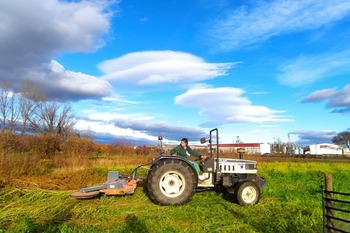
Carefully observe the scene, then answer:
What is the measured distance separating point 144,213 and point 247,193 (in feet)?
9.26

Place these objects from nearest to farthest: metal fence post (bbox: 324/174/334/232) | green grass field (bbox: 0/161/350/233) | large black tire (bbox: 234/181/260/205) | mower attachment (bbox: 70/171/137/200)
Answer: metal fence post (bbox: 324/174/334/232) → green grass field (bbox: 0/161/350/233) → mower attachment (bbox: 70/171/137/200) → large black tire (bbox: 234/181/260/205)

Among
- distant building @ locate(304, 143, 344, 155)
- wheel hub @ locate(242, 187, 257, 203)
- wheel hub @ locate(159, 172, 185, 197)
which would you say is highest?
distant building @ locate(304, 143, 344, 155)

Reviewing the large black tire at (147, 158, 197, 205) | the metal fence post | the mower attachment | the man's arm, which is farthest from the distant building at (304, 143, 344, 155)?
the metal fence post

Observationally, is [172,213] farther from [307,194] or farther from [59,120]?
[59,120]

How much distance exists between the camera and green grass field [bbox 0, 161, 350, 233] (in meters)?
6.66

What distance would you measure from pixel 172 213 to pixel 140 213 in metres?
0.71

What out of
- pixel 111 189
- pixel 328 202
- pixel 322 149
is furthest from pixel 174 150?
pixel 322 149

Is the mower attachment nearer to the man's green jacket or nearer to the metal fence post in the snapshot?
the man's green jacket

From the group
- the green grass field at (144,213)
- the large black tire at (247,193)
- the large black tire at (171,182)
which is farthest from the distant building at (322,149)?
the large black tire at (171,182)

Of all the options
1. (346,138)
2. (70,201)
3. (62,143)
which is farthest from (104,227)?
(346,138)

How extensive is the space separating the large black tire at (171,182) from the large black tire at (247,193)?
1110 mm

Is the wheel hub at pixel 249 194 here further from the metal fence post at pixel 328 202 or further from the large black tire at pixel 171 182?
the metal fence post at pixel 328 202

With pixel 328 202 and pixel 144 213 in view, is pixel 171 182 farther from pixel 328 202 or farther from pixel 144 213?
pixel 328 202

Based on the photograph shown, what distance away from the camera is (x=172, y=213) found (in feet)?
26.4
